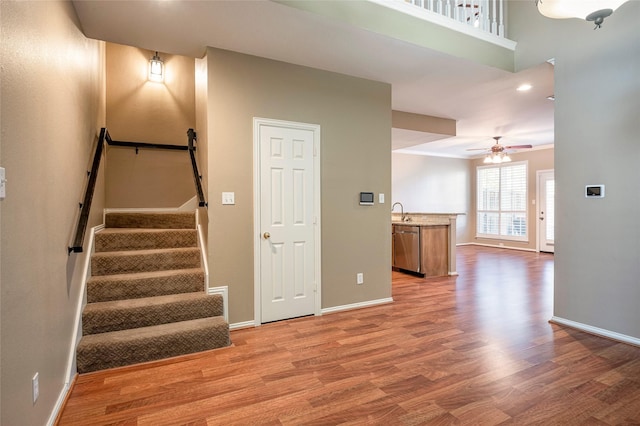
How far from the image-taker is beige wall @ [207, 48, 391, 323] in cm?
323

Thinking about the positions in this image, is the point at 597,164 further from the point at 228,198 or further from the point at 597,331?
the point at 228,198

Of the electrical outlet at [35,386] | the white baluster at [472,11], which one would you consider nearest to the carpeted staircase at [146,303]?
the electrical outlet at [35,386]

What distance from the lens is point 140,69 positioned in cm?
460

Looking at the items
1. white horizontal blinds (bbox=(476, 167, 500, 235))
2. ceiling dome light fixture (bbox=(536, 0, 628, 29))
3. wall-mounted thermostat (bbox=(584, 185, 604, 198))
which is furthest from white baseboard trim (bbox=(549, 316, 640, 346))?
white horizontal blinds (bbox=(476, 167, 500, 235))

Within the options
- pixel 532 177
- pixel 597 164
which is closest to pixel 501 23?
pixel 597 164

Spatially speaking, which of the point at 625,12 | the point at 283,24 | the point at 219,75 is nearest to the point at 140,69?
the point at 219,75

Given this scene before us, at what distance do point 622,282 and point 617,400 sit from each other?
132cm

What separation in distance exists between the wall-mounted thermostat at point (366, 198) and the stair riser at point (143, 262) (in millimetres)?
1923

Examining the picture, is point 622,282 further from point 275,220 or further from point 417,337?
point 275,220

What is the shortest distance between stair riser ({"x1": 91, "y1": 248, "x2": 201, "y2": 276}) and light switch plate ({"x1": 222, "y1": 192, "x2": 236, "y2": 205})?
76cm

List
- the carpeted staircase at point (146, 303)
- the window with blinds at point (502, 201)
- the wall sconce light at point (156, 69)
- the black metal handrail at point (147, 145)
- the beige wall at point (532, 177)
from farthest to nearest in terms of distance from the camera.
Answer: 1. the window with blinds at point (502, 201)
2. the beige wall at point (532, 177)
3. the wall sconce light at point (156, 69)
4. the black metal handrail at point (147, 145)
5. the carpeted staircase at point (146, 303)

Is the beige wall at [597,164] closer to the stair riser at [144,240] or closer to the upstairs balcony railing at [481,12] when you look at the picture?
the upstairs balcony railing at [481,12]

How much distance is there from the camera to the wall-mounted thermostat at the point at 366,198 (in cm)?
398

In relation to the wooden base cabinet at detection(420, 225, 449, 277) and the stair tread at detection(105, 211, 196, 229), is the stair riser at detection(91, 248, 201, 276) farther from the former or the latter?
the wooden base cabinet at detection(420, 225, 449, 277)
